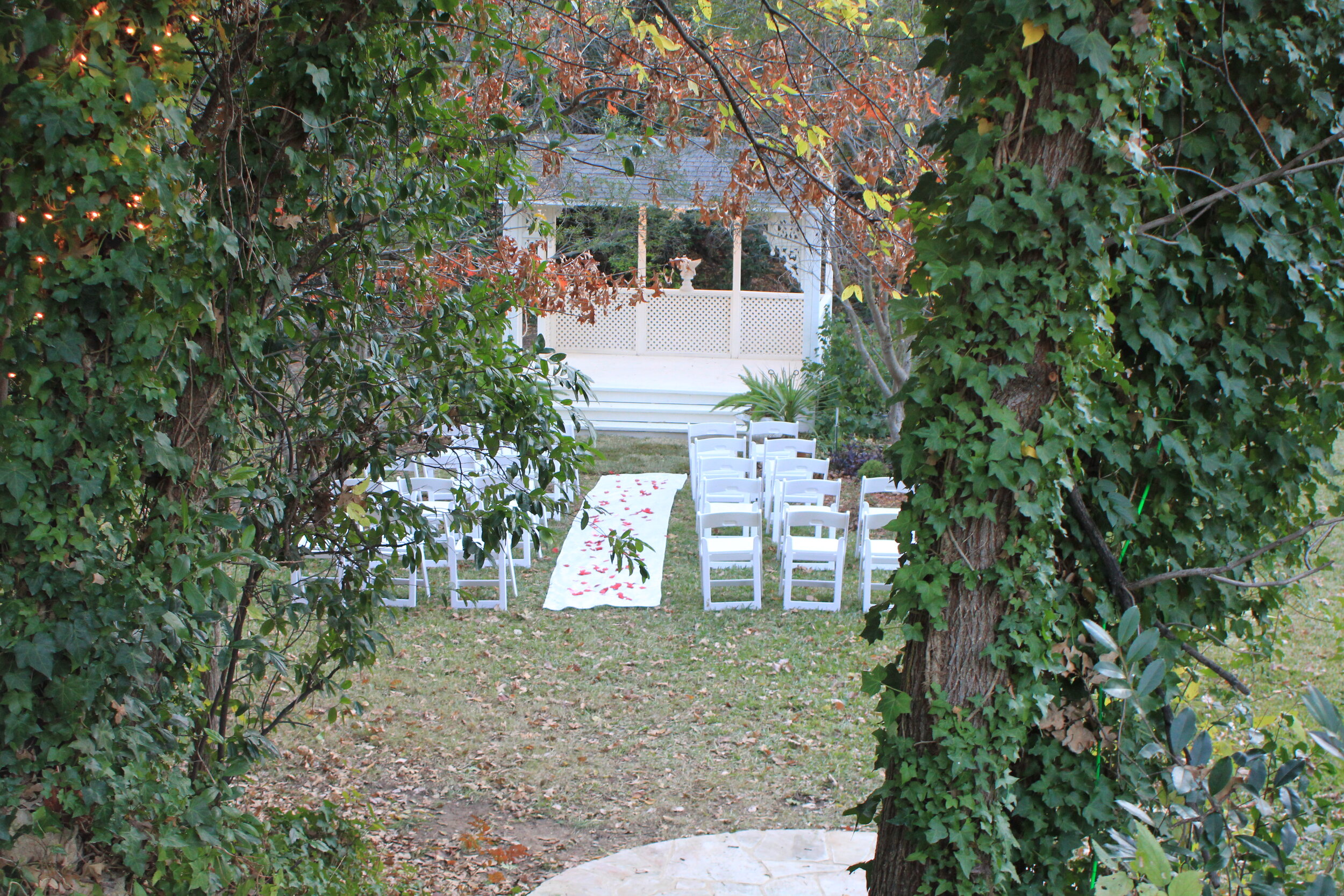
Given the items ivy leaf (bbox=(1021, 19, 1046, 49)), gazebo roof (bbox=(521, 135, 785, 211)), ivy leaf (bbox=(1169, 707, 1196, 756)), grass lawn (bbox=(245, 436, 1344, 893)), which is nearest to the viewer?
ivy leaf (bbox=(1169, 707, 1196, 756))

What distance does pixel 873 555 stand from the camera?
8953 millimetres

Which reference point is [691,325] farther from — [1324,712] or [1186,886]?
[1186,886]

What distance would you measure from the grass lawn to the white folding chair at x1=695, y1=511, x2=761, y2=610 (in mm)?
202

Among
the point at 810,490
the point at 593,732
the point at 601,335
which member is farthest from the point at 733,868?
the point at 601,335

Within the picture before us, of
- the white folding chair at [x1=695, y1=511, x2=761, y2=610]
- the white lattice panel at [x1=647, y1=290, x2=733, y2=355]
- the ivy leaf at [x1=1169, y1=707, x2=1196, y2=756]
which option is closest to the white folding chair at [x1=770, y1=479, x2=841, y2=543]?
the white folding chair at [x1=695, y1=511, x2=761, y2=610]

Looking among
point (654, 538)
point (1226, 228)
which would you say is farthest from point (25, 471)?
point (654, 538)

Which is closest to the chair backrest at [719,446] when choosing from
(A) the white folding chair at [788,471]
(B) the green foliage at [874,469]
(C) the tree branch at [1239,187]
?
(A) the white folding chair at [788,471]

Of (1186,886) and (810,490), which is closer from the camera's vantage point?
(1186,886)

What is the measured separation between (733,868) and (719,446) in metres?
8.74

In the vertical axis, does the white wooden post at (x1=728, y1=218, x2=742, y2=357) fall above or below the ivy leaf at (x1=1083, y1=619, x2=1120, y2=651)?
above

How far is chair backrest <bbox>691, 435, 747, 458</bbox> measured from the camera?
40.9 feet

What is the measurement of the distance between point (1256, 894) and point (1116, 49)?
6.50ft

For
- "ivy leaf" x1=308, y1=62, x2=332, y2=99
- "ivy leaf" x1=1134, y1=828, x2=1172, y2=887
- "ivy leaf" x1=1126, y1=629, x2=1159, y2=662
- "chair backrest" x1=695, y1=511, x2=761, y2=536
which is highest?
"ivy leaf" x1=308, y1=62, x2=332, y2=99

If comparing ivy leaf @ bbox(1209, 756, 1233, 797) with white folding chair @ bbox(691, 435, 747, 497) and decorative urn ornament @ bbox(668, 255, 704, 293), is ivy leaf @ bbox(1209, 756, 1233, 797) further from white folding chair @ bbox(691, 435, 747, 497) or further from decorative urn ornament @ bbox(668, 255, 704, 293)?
decorative urn ornament @ bbox(668, 255, 704, 293)
